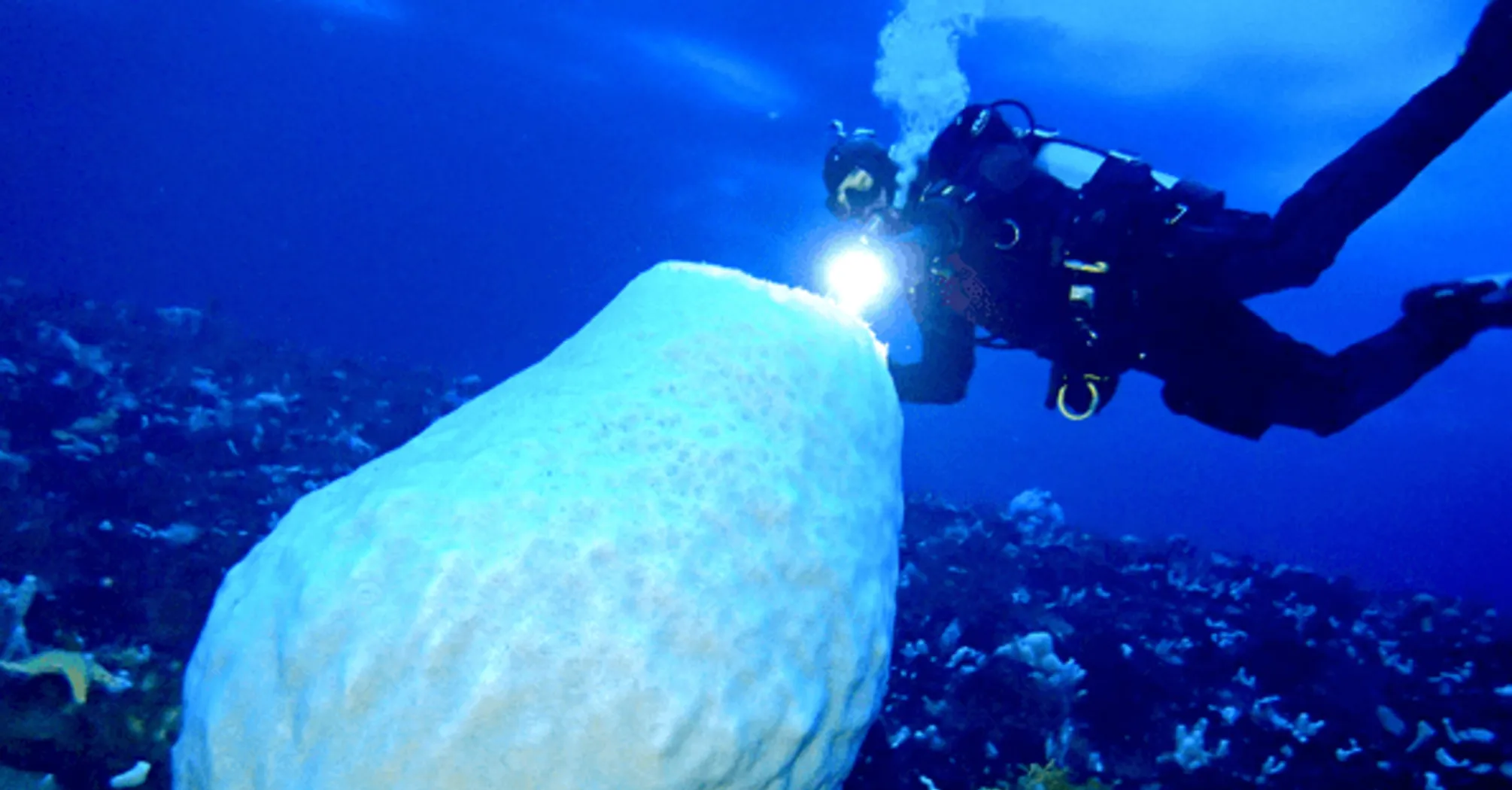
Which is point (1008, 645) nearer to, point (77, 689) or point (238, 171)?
point (77, 689)

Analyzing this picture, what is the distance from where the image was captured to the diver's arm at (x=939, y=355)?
538cm

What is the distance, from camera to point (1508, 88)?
140 inches

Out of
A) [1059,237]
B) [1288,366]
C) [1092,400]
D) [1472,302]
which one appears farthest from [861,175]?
[1472,302]

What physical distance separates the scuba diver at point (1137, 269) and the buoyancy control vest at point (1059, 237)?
0.03ft

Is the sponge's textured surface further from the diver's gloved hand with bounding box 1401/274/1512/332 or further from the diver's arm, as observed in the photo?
the diver's gloved hand with bounding box 1401/274/1512/332

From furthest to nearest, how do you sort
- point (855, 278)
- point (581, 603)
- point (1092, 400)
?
1. point (1092, 400)
2. point (855, 278)
3. point (581, 603)

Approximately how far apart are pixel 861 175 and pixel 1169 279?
6.93 feet

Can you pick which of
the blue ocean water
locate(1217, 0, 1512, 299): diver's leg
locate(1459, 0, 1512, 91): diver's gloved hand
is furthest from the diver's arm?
the blue ocean water

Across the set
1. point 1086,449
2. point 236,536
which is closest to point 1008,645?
point 236,536

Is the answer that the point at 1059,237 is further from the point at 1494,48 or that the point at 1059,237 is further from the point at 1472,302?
the point at 1472,302

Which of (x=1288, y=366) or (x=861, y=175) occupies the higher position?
(x=861, y=175)

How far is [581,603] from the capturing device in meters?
2.16

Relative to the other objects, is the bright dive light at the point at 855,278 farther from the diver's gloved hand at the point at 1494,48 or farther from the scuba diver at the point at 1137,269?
the diver's gloved hand at the point at 1494,48

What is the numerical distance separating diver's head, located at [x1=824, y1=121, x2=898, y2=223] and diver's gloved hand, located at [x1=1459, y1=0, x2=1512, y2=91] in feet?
9.87
